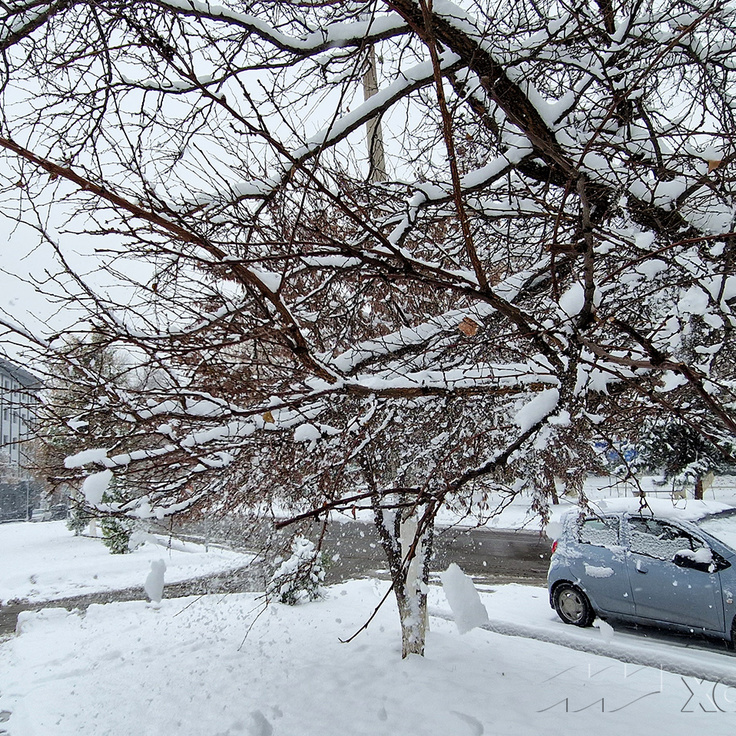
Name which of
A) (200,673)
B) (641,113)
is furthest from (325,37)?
(200,673)

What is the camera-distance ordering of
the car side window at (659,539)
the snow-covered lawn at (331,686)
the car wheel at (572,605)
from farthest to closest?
the car wheel at (572,605) < the car side window at (659,539) < the snow-covered lawn at (331,686)

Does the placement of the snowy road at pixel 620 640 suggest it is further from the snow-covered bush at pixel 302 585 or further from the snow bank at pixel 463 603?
the snow bank at pixel 463 603

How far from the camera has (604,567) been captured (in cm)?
743

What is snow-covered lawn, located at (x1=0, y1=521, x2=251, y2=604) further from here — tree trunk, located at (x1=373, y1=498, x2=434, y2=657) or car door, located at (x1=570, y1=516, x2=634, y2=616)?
car door, located at (x1=570, y1=516, x2=634, y2=616)

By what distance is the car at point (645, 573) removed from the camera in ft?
21.1

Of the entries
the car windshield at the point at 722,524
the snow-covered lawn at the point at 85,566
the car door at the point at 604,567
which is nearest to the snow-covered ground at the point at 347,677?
the car door at the point at 604,567

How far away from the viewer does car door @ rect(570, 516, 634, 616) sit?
7.21 metres

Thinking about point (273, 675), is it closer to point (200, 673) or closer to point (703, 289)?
point (200, 673)

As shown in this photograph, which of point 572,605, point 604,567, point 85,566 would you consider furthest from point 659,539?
point 85,566

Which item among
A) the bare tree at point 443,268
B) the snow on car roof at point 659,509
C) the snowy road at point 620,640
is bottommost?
the snowy road at point 620,640

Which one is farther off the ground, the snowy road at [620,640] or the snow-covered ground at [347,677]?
the snowy road at [620,640]

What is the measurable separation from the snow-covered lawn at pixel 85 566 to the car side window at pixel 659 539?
8.72 m

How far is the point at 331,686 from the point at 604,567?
13.7 ft

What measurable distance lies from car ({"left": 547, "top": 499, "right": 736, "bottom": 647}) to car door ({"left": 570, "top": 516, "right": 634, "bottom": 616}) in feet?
0.04
